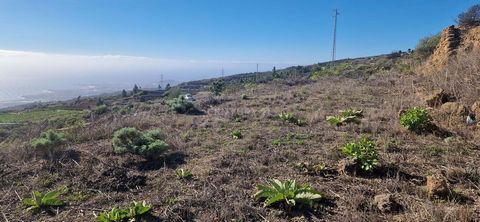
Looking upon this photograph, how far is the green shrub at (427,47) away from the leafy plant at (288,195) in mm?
20370

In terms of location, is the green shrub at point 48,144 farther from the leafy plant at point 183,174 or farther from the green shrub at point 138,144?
the leafy plant at point 183,174

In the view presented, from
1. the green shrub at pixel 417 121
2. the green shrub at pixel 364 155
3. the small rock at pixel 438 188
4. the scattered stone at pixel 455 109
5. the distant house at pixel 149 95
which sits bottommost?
the distant house at pixel 149 95

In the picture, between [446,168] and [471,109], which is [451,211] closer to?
[446,168]

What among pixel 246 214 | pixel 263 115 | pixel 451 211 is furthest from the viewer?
pixel 263 115

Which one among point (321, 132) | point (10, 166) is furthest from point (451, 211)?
point (10, 166)

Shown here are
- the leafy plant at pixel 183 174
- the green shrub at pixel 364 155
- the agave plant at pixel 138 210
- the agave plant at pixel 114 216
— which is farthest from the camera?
the leafy plant at pixel 183 174

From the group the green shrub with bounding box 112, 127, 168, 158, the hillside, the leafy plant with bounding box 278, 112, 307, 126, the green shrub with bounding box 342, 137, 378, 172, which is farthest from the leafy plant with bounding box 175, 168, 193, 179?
the leafy plant with bounding box 278, 112, 307, 126

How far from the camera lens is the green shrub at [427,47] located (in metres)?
21.3

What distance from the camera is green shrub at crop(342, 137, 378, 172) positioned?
4406 millimetres

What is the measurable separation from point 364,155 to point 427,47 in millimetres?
20421

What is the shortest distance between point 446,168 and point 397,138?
182 centimetres

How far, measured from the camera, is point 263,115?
9.16 m

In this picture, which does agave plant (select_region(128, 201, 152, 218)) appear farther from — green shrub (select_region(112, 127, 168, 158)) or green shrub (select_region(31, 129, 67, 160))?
green shrub (select_region(31, 129, 67, 160))

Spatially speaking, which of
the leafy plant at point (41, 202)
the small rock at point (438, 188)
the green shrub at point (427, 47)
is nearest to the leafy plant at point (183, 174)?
the leafy plant at point (41, 202)
